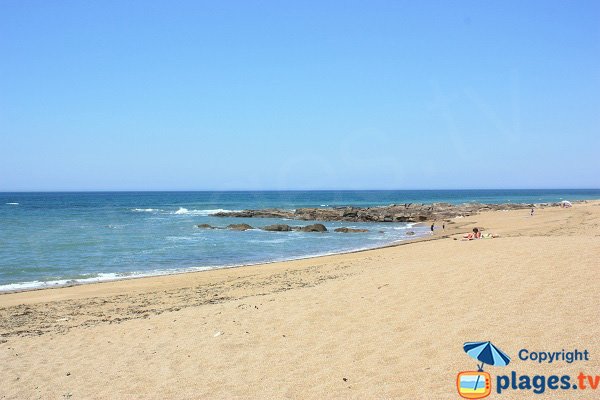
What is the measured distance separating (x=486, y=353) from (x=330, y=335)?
2.77 metres

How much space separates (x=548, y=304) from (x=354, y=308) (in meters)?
3.64

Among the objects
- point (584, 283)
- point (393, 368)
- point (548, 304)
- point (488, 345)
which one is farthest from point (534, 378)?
point (584, 283)

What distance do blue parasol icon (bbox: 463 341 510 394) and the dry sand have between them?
0.13 meters

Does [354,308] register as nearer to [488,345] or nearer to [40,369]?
[488,345]

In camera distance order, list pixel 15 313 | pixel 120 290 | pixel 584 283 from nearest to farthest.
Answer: pixel 584 283
pixel 15 313
pixel 120 290

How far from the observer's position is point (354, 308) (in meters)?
9.85

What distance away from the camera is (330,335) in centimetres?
834

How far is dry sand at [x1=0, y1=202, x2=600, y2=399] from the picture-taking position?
643 centimetres
